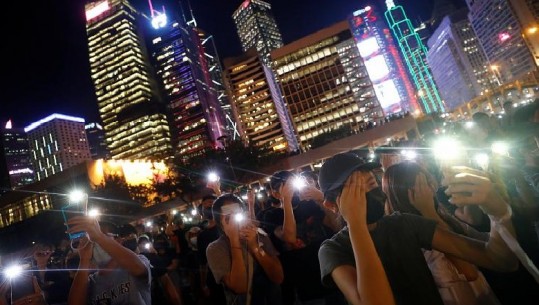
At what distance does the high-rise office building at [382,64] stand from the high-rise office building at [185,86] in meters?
60.8

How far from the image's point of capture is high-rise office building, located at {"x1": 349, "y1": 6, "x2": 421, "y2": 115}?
74.1 metres

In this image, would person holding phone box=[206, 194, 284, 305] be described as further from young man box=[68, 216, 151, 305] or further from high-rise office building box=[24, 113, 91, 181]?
high-rise office building box=[24, 113, 91, 181]

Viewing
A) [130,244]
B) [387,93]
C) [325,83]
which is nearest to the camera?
[130,244]

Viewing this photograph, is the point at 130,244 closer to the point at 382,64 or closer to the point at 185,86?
the point at 382,64

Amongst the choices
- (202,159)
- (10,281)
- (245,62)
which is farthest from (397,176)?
(245,62)

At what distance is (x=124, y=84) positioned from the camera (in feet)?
459

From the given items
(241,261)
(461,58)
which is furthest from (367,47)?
(461,58)

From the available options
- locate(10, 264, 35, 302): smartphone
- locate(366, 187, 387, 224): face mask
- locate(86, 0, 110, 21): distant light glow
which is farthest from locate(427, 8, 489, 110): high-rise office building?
locate(10, 264, 35, 302): smartphone

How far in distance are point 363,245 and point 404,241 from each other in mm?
380

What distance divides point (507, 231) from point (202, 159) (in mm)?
40701

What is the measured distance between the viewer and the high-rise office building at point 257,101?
12125 centimetres

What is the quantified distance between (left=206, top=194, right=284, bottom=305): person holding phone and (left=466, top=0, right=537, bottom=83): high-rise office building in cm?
13756

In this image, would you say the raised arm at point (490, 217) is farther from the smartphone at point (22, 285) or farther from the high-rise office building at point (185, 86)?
the high-rise office building at point (185, 86)

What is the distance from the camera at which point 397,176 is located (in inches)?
113
